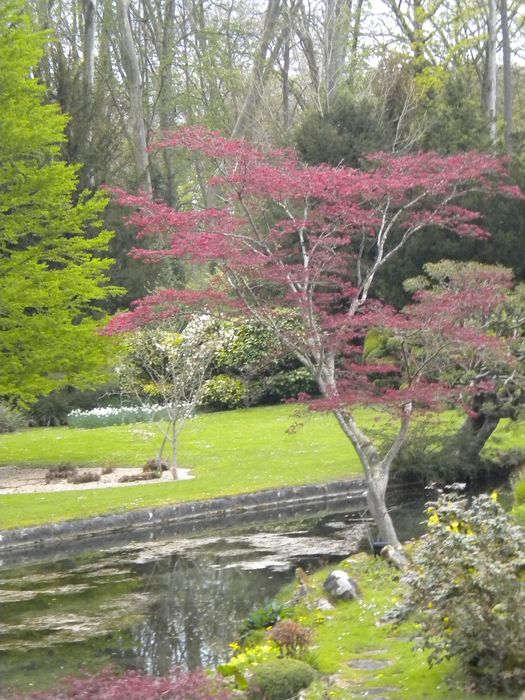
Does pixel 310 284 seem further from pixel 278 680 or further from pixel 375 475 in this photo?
pixel 278 680

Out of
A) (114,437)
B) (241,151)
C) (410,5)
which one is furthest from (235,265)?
(410,5)

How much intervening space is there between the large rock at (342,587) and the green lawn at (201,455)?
11.8 feet

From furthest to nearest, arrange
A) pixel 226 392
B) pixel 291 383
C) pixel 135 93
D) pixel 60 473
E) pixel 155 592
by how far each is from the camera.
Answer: pixel 135 93
pixel 226 392
pixel 291 383
pixel 60 473
pixel 155 592

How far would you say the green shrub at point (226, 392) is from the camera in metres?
28.9

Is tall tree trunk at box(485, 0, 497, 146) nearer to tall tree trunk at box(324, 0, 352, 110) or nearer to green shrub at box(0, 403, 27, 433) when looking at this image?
tall tree trunk at box(324, 0, 352, 110)

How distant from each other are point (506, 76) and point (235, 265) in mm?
21817

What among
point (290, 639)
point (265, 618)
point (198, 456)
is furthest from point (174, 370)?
point (290, 639)

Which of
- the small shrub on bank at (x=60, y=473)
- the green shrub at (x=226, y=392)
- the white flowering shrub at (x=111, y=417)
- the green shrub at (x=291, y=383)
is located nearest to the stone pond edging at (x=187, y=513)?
the small shrub on bank at (x=60, y=473)

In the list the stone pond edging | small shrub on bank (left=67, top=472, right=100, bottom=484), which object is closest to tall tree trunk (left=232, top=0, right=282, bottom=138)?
small shrub on bank (left=67, top=472, right=100, bottom=484)

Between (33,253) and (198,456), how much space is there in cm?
541

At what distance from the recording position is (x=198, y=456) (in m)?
20.8

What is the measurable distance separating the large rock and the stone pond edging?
18.9 ft

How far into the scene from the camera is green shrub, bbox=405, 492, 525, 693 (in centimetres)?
615

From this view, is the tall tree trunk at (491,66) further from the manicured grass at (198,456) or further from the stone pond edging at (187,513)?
the stone pond edging at (187,513)
